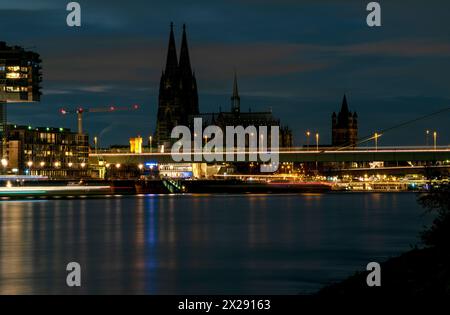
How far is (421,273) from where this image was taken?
27.1 m

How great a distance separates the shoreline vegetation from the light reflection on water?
557 centimetres

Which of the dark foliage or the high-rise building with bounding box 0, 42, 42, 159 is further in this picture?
the high-rise building with bounding box 0, 42, 42, 159

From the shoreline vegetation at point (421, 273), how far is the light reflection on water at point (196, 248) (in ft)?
18.3

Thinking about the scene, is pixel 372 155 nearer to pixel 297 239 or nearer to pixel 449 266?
pixel 297 239

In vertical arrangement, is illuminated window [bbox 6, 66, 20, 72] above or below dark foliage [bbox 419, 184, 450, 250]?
above

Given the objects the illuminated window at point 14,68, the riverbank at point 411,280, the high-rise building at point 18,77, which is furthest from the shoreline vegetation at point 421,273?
the illuminated window at point 14,68

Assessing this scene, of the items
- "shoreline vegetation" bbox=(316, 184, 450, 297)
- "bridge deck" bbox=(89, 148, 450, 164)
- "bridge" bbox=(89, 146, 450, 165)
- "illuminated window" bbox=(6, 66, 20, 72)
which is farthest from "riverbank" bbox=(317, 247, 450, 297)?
"illuminated window" bbox=(6, 66, 20, 72)

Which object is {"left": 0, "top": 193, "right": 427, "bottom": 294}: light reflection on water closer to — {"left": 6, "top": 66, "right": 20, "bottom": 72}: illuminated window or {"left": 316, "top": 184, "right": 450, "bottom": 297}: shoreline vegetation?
{"left": 316, "top": 184, "right": 450, "bottom": 297}: shoreline vegetation

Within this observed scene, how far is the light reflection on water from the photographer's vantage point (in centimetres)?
3672

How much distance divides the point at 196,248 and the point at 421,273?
27.3 m

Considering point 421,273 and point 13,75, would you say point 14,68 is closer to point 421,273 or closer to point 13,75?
point 13,75

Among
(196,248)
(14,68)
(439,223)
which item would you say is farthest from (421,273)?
(14,68)

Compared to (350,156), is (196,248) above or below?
below
